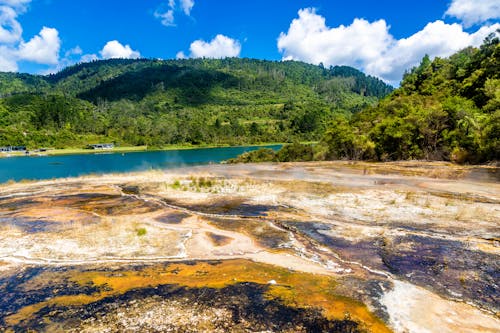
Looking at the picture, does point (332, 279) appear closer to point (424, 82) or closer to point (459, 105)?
point (459, 105)

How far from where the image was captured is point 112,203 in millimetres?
20062

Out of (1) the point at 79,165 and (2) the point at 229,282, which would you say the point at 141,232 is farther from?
(1) the point at 79,165

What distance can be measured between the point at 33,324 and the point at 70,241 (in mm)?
5754

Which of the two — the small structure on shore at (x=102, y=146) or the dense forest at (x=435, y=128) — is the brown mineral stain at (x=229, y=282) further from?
the small structure on shore at (x=102, y=146)

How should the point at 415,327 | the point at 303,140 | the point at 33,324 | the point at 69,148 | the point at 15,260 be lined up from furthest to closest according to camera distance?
the point at 303,140 < the point at 69,148 < the point at 15,260 < the point at 33,324 < the point at 415,327

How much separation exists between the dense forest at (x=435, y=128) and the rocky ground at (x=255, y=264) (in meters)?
18.5

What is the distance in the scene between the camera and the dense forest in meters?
35.7

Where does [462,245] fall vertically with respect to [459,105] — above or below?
below

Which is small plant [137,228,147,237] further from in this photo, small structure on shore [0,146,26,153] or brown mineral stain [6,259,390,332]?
small structure on shore [0,146,26,153]

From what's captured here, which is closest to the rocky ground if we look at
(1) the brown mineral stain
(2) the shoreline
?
(1) the brown mineral stain

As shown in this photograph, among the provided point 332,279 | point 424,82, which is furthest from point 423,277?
point 424,82

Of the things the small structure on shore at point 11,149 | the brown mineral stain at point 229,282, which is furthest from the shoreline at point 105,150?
the brown mineral stain at point 229,282

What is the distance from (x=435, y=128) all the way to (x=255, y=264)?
38.5m

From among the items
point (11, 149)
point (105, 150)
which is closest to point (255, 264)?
point (105, 150)
